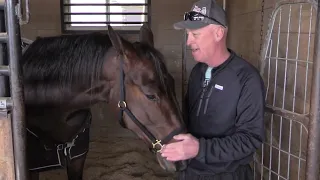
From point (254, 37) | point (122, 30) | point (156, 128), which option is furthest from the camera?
point (122, 30)

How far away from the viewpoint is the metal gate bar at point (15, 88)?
41.6 inches

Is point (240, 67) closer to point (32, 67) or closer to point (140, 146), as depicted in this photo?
point (32, 67)

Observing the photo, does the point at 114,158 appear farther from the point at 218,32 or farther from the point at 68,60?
the point at 218,32

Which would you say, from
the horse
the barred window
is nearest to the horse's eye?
the horse

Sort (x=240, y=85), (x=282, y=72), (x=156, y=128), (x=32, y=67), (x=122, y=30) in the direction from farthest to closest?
(x=122, y=30) < (x=282, y=72) < (x=32, y=67) < (x=156, y=128) < (x=240, y=85)

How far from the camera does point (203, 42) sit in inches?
60.4

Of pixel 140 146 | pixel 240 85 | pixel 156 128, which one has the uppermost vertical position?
pixel 240 85

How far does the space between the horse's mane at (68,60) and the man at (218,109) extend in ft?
1.36

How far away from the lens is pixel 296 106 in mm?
1822

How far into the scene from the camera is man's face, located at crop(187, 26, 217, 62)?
152 cm

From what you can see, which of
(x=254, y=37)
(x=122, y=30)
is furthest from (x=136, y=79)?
(x=122, y=30)

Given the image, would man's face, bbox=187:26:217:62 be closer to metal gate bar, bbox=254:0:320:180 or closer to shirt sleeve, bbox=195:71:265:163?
shirt sleeve, bbox=195:71:265:163

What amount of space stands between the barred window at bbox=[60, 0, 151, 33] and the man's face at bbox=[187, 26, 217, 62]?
325cm

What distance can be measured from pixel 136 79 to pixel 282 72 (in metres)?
0.96
